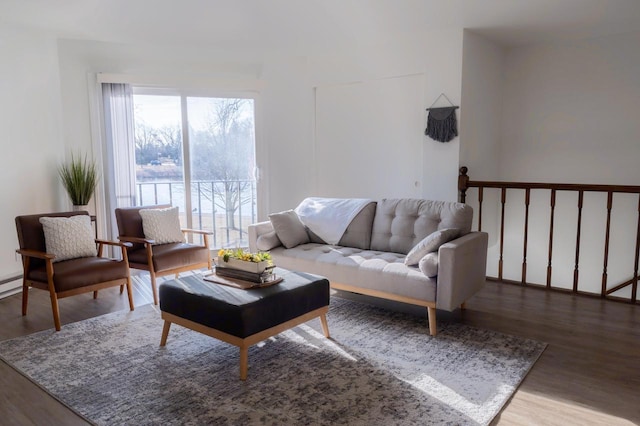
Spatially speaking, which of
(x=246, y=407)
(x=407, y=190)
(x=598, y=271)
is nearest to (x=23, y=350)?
(x=246, y=407)

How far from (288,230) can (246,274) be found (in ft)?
4.17

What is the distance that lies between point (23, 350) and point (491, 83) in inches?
202

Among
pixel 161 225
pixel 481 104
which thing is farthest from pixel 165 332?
pixel 481 104

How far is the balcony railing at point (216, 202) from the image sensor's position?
224 inches

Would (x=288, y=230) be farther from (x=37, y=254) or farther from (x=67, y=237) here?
(x=37, y=254)

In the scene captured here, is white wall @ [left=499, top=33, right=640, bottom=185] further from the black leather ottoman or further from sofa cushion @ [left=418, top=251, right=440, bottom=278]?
the black leather ottoman

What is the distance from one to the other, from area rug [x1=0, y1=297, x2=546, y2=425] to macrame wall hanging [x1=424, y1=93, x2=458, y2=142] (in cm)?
202

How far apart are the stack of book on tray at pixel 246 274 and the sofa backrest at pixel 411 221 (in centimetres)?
135

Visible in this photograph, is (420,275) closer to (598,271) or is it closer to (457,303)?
(457,303)

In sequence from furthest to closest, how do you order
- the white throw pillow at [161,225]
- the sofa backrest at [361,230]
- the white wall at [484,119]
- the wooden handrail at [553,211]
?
the white wall at [484,119], the white throw pillow at [161,225], the sofa backrest at [361,230], the wooden handrail at [553,211]

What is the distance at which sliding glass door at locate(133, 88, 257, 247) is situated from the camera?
18.4 feet

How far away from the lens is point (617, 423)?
7.22 feet

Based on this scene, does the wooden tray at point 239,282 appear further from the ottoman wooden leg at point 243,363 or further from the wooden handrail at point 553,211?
the wooden handrail at point 553,211

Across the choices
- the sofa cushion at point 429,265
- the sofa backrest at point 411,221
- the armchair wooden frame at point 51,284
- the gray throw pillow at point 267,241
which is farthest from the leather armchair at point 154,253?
the sofa cushion at point 429,265
